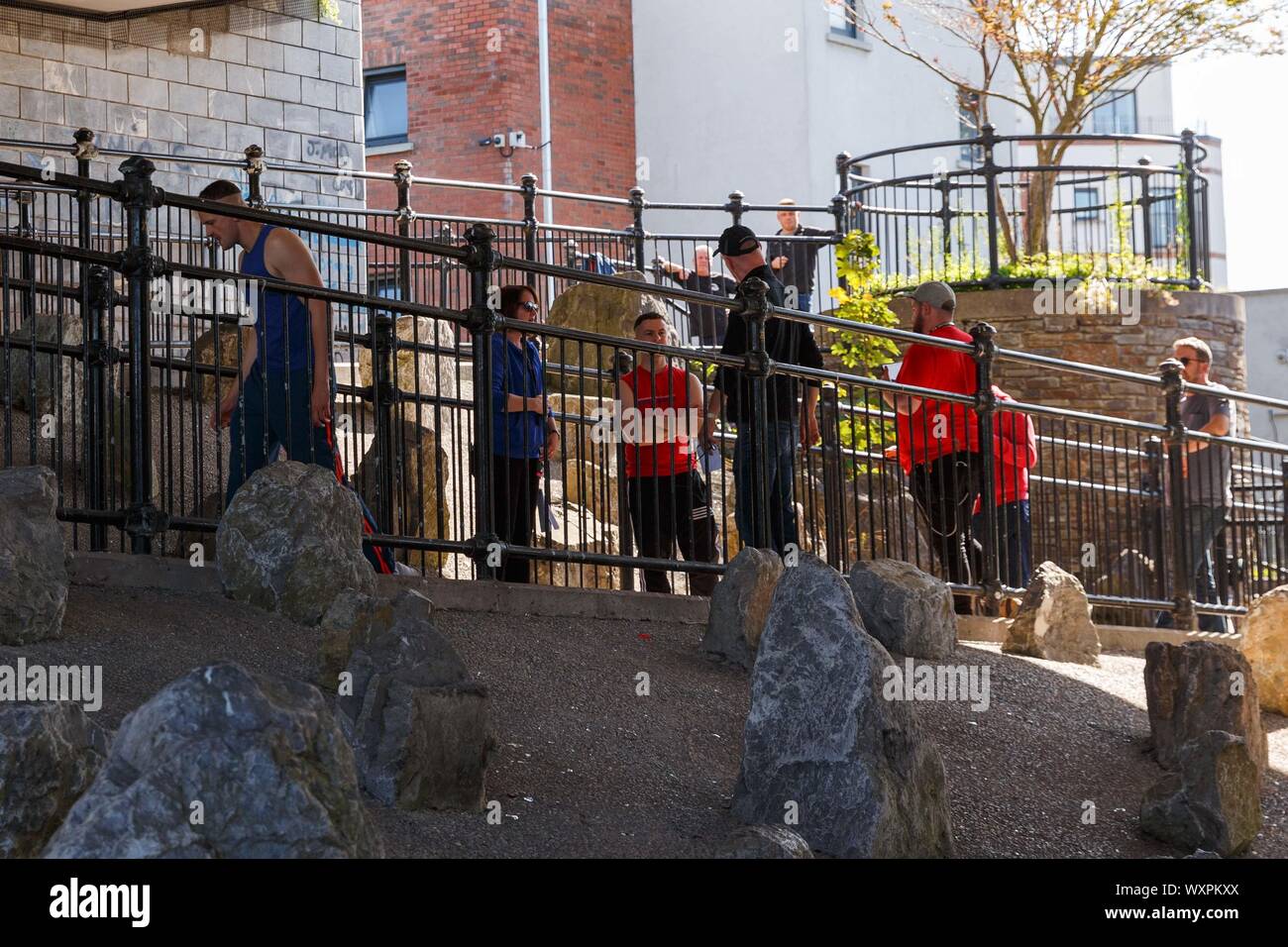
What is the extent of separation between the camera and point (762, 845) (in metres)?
4.16

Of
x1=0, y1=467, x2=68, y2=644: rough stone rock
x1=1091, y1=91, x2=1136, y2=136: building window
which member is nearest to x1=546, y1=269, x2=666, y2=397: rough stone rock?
x1=0, y1=467, x2=68, y2=644: rough stone rock

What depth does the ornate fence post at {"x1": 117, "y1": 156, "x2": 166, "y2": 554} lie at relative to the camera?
6211 millimetres

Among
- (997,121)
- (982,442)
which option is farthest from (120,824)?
(997,121)

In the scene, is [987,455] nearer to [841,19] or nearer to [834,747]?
[834,747]

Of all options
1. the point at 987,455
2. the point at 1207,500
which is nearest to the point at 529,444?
the point at 987,455

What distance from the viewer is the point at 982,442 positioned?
900 centimetres

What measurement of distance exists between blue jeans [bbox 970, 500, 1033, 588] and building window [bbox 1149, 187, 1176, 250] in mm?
10277

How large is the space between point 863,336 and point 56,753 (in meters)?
11.3

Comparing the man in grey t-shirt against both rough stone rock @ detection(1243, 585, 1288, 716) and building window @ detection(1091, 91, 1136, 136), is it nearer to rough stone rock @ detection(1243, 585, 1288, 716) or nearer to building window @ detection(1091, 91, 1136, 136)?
rough stone rock @ detection(1243, 585, 1288, 716)

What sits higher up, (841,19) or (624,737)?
(841,19)

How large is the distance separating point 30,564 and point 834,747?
2565 mm

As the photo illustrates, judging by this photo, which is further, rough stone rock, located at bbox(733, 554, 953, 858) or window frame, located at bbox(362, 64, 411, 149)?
window frame, located at bbox(362, 64, 411, 149)
